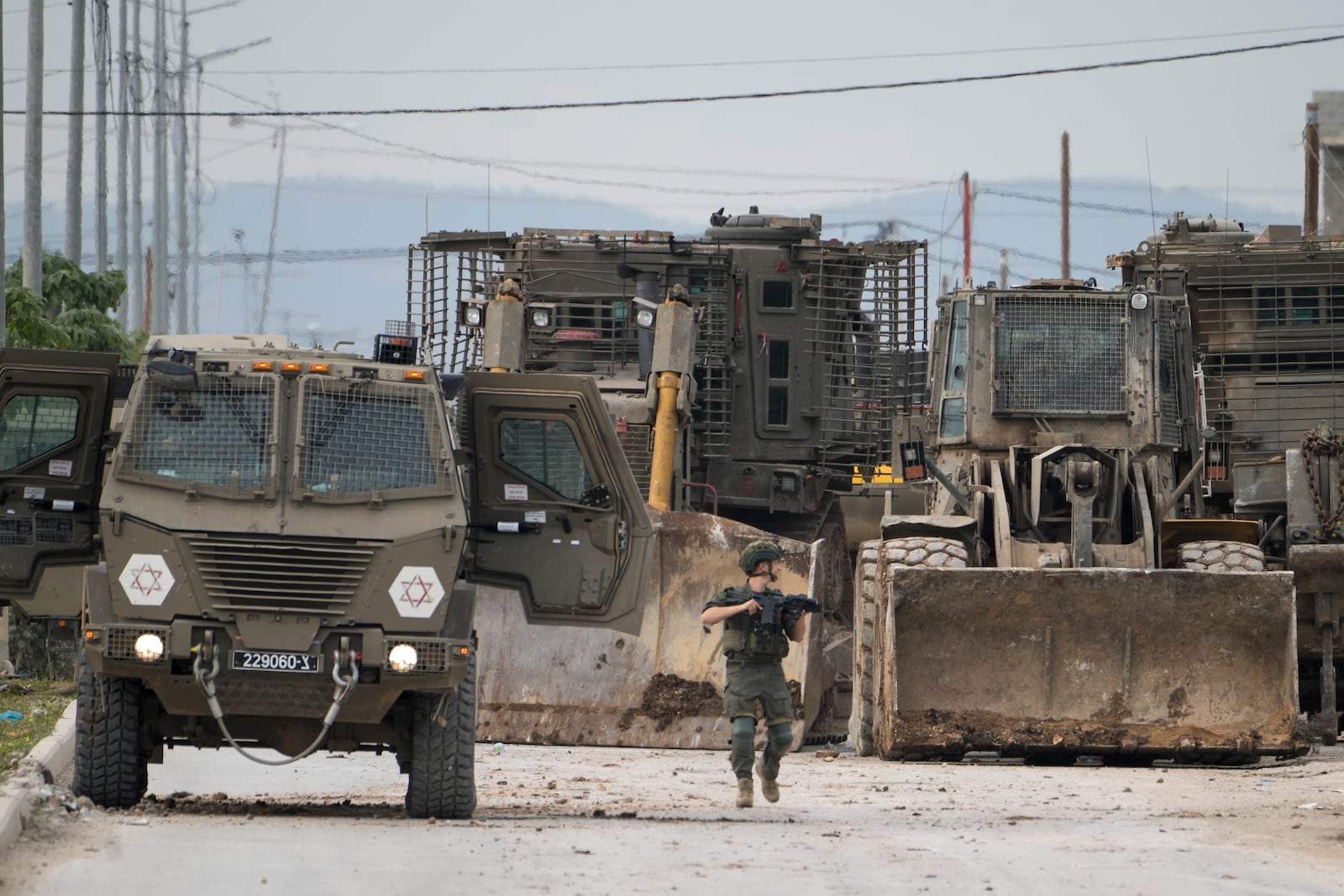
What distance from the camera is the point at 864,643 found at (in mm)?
14367

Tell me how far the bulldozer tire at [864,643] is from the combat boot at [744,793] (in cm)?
275

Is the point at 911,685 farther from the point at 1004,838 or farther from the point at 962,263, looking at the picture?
the point at 962,263

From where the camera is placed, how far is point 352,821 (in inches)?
403

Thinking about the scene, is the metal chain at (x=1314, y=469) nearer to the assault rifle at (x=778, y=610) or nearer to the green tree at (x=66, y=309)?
the assault rifle at (x=778, y=610)

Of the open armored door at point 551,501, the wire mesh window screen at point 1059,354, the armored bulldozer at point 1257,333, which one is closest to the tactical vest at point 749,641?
the open armored door at point 551,501

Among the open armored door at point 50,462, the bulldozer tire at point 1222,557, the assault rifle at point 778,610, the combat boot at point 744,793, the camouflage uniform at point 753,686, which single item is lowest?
the combat boot at point 744,793

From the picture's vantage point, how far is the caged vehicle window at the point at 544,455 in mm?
11367

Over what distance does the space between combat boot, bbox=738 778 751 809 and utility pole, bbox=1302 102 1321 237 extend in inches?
997

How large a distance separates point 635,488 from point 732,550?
14.9 feet

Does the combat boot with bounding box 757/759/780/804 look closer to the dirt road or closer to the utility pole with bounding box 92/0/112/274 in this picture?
the dirt road

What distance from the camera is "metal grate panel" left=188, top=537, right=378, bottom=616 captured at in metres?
10.1

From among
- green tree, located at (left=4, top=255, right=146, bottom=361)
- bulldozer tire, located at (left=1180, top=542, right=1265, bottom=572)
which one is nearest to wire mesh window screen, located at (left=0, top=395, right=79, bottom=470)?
bulldozer tire, located at (left=1180, top=542, right=1265, bottom=572)

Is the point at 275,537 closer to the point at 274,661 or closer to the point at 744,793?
the point at 274,661

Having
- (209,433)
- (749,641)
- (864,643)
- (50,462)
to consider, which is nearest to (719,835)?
(749,641)
